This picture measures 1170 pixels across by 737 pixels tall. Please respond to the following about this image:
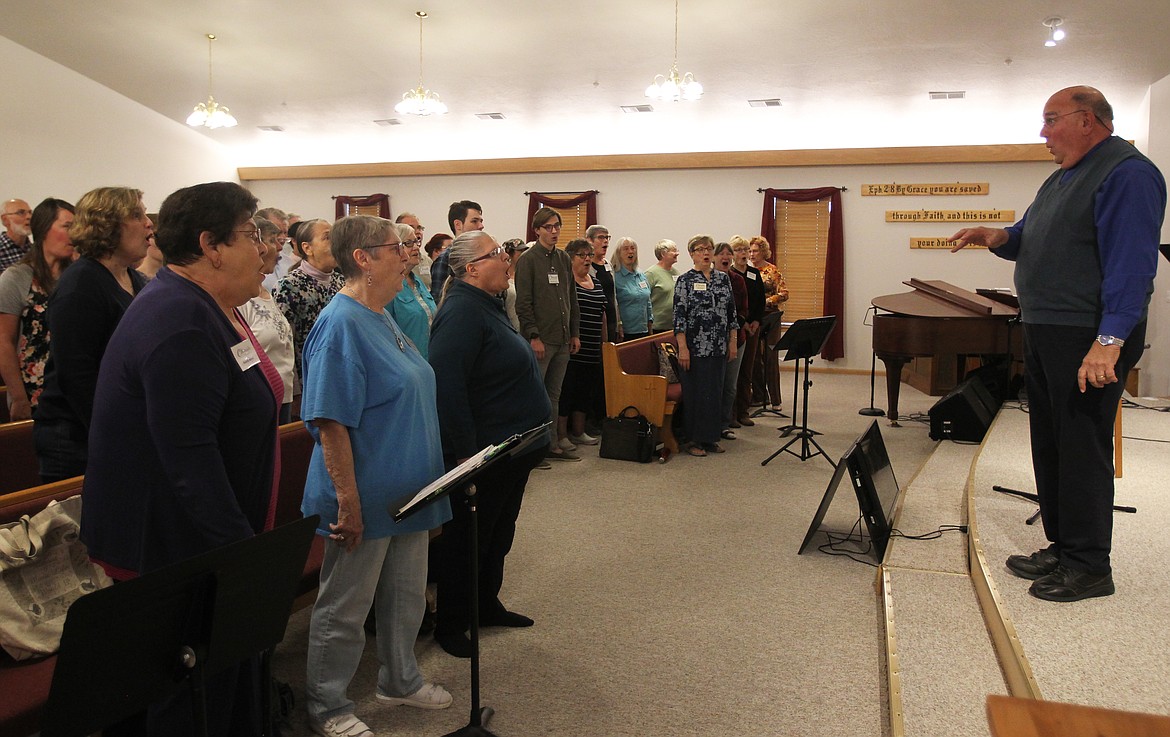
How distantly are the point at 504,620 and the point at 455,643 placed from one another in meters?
0.28

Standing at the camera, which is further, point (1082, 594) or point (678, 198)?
point (678, 198)

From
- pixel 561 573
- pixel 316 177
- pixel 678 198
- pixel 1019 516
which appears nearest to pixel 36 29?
pixel 316 177

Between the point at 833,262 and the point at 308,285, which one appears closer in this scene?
the point at 308,285

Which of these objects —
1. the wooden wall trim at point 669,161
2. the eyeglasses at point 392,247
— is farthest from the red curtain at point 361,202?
the eyeglasses at point 392,247

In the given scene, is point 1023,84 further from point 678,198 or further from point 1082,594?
point 1082,594

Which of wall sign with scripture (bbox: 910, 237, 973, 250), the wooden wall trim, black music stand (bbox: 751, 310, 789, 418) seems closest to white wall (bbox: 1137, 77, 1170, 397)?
the wooden wall trim

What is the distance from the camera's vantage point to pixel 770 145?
1152 centimetres

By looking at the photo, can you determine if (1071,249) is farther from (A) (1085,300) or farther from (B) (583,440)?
(B) (583,440)

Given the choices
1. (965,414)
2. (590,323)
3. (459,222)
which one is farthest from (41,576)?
(965,414)

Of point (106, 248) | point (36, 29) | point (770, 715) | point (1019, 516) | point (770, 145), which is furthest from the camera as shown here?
point (770, 145)

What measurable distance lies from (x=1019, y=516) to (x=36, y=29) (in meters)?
10.1

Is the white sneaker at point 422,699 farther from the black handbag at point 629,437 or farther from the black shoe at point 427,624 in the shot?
the black handbag at point 629,437

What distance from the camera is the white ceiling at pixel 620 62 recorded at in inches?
295

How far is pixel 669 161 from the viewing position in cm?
1166
